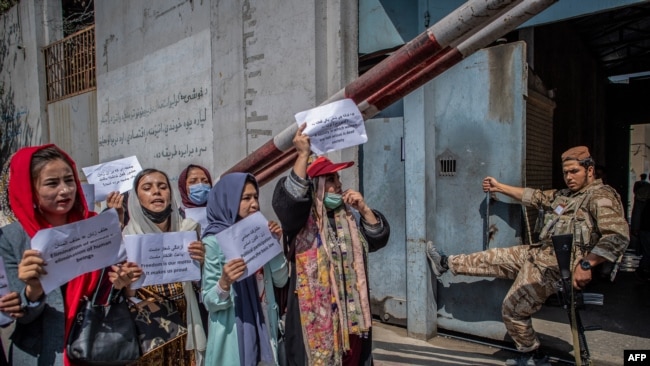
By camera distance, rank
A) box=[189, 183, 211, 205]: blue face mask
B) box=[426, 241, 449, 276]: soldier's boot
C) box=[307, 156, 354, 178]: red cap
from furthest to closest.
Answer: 1. box=[426, 241, 449, 276]: soldier's boot
2. box=[189, 183, 211, 205]: blue face mask
3. box=[307, 156, 354, 178]: red cap

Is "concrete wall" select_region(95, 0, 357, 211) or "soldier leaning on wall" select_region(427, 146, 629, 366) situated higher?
"concrete wall" select_region(95, 0, 357, 211)

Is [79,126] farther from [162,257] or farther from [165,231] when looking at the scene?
[162,257]

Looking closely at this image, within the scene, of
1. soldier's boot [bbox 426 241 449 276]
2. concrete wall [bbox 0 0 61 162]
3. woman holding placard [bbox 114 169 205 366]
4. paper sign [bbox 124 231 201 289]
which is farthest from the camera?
concrete wall [bbox 0 0 61 162]

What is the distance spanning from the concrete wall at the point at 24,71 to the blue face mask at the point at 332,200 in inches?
329

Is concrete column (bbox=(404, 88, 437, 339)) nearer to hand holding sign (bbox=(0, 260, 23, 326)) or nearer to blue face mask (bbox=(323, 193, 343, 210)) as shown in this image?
blue face mask (bbox=(323, 193, 343, 210))

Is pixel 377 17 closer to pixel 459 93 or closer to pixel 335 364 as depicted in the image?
pixel 459 93

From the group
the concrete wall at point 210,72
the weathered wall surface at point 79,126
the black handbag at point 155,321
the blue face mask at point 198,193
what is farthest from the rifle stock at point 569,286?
the weathered wall surface at point 79,126

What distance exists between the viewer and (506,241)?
3699 mm

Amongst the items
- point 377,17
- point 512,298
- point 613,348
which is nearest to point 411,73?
point 512,298

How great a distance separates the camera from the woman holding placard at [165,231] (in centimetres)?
226

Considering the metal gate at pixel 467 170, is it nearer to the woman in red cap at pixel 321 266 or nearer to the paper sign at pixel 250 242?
the woman in red cap at pixel 321 266

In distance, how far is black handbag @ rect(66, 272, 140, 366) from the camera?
5.62 feet

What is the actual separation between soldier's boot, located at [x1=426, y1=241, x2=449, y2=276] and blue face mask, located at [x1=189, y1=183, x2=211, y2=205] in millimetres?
1972

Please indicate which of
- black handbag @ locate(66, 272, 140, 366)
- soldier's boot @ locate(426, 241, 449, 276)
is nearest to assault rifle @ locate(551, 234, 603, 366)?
soldier's boot @ locate(426, 241, 449, 276)
